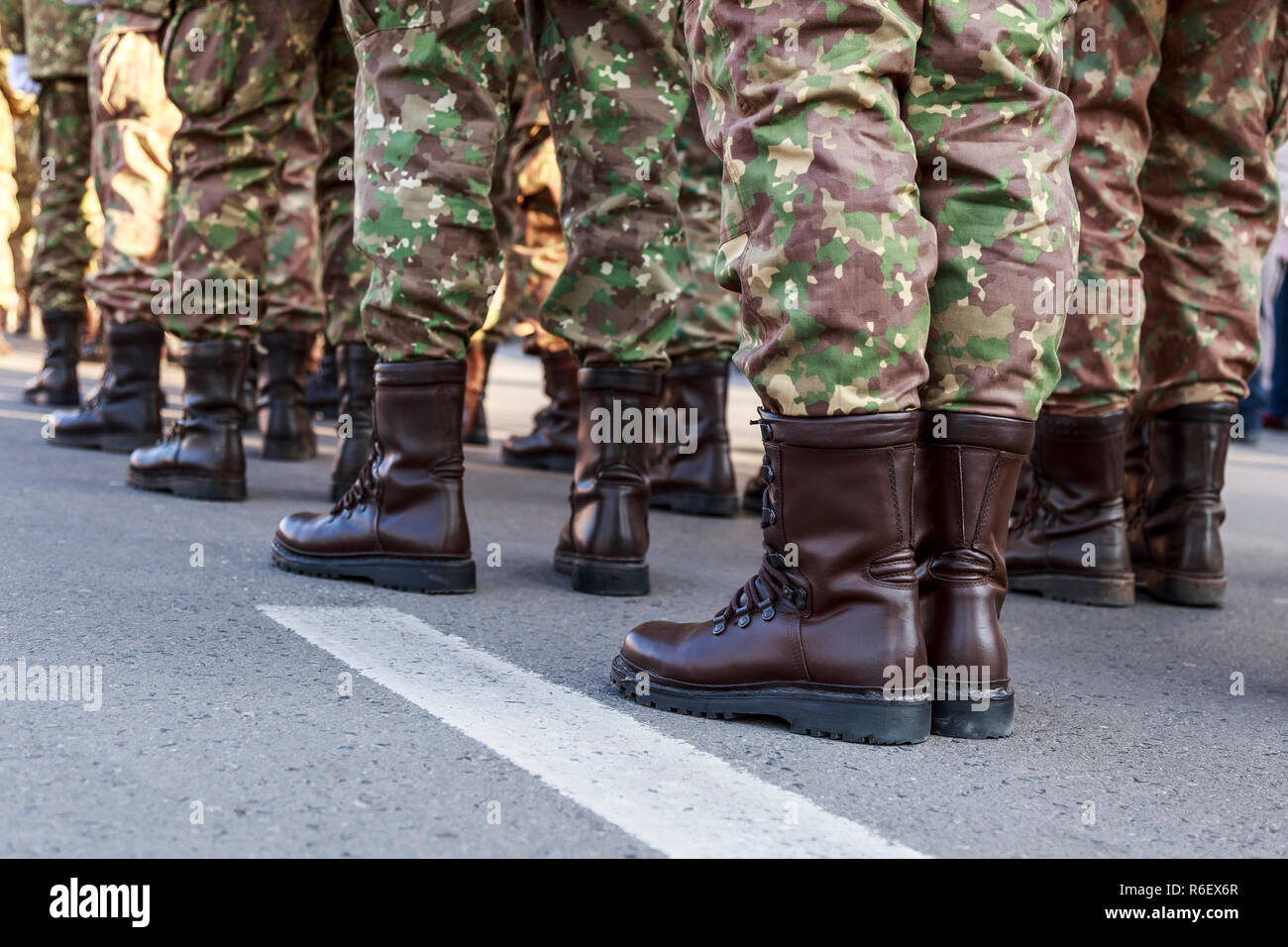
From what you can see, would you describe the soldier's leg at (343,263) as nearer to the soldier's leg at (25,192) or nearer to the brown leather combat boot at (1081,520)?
the brown leather combat boot at (1081,520)

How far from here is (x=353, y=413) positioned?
326cm

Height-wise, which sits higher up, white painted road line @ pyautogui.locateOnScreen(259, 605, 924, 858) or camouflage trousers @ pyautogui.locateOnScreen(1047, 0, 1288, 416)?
camouflage trousers @ pyautogui.locateOnScreen(1047, 0, 1288, 416)

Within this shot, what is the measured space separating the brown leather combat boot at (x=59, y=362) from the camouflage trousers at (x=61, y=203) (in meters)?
0.05

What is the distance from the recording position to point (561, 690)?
1.67m

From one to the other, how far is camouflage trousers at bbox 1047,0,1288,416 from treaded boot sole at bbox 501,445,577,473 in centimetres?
201

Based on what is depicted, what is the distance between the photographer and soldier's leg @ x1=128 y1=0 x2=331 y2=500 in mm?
3078

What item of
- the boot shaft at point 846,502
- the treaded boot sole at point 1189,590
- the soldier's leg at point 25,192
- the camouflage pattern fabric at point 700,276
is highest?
the soldier's leg at point 25,192

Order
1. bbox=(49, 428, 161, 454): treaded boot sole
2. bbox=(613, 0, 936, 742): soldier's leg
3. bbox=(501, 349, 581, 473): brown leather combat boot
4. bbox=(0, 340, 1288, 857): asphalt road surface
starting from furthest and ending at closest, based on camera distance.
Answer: bbox=(501, 349, 581, 473): brown leather combat boot, bbox=(49, 428, 161, 454): treaded boot sole, bbox=(613, 0, 936, 742): soldier's leg, bbox=(0, 340, 1288, 857): asphalt road surface

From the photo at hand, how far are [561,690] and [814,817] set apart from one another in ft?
1.65

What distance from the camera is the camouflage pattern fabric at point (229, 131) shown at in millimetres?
3053

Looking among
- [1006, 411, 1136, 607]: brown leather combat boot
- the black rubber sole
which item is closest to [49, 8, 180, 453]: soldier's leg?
the black rubber sole

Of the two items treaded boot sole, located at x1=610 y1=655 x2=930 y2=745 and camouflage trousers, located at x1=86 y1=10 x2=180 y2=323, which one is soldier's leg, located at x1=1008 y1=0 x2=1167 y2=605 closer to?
treaded boot sole, located at x1=610 y1=655 x2=930 y2=745

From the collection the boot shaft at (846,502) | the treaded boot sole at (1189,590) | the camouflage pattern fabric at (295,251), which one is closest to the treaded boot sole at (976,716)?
the boot shaft at (846,502)

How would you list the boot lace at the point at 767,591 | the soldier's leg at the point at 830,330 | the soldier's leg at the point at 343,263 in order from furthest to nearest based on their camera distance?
the soldier's leg at the point at 343,263
the boot lace at the point at 767,591
the soldier's leg at the point at 830,330
